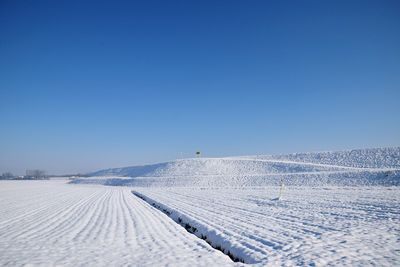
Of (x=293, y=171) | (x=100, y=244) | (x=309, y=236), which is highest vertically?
(x=293, y=171)

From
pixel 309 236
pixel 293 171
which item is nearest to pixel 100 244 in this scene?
pixel 309 236

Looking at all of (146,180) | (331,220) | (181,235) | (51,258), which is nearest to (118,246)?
(51,258)

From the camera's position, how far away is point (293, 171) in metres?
60.8

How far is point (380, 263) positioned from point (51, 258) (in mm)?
8423

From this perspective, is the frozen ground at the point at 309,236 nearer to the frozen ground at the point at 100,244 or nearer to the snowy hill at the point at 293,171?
the frozen ground at the point at 100,244

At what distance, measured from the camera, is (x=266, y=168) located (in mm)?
67500

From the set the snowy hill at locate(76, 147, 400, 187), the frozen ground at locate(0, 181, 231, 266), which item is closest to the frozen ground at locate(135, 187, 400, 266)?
the frozen ground at locate(0, 181, 231, 266)

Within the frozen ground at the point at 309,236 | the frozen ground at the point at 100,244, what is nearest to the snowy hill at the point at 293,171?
the frozen ground at the point at 309,236

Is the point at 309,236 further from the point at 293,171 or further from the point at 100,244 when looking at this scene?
the point at 293,171

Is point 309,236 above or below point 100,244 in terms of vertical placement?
below

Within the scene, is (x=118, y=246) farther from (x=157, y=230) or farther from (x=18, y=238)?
(x=18, y=238)

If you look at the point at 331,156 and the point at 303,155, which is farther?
the point at 303,155

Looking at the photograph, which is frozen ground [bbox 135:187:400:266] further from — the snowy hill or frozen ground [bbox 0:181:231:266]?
the snowy hill

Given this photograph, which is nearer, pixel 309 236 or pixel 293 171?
pixel 309 236
